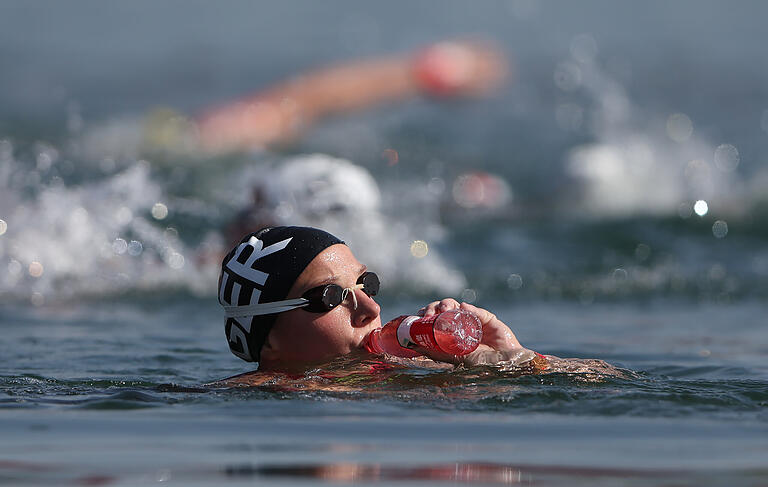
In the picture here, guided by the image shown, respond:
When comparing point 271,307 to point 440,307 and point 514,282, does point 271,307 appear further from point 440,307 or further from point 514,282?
point 514,282

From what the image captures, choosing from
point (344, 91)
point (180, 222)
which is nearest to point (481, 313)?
point (180, 222)

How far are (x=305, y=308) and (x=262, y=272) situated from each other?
0.94ft

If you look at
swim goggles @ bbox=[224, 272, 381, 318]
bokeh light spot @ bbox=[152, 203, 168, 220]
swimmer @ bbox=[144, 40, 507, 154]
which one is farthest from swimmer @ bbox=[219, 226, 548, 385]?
swimmer @ bbox=[144, 40, 507, 154]

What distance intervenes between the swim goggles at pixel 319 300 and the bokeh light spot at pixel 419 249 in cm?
882

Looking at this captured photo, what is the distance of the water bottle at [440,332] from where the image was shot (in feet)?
17.4

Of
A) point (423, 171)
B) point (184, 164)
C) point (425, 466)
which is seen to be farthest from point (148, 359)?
point (423, 171)

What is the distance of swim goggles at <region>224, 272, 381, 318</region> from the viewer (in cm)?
561

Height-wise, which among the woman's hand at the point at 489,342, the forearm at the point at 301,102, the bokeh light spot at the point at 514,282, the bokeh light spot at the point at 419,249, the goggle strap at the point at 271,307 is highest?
the forearm at the point at 301,102

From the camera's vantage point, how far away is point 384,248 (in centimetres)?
1437

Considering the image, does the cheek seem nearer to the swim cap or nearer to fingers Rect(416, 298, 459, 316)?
the swim cap

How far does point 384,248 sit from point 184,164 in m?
9.16

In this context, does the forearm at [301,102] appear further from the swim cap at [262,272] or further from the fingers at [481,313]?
the fingers at [481,313]

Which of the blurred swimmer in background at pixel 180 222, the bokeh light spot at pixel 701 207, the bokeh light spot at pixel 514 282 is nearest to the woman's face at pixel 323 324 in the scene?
the blurred swimmer in background at pixel 180 222

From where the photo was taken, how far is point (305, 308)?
5703 millimetres
